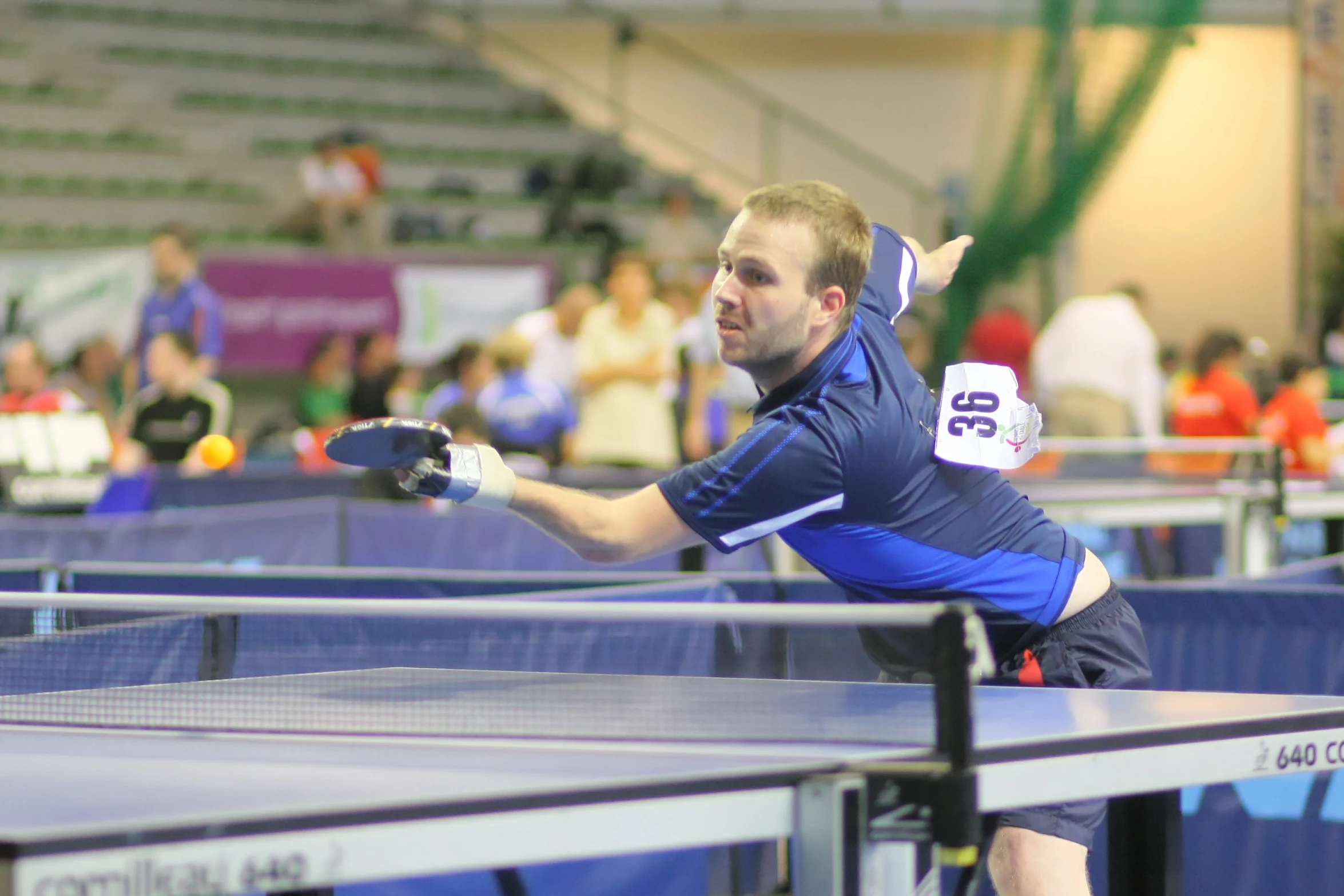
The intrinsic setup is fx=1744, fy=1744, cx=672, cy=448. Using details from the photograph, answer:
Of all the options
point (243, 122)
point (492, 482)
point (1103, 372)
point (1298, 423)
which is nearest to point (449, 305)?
point (243, 122)

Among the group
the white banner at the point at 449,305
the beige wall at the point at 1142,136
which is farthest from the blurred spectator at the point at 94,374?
the beige wall at the point at 1142,136

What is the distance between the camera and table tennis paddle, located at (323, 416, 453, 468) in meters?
2.44

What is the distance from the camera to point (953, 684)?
208 cm

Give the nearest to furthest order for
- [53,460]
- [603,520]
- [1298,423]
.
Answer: [603,520] < [53,460] < [1298,423]

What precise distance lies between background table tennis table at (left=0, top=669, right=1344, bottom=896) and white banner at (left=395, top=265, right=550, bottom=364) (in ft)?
39.3

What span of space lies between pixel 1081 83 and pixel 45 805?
1367 centimetres

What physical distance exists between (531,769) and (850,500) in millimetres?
881

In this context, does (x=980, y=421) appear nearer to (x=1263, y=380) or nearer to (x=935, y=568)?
(x=935, y=568)

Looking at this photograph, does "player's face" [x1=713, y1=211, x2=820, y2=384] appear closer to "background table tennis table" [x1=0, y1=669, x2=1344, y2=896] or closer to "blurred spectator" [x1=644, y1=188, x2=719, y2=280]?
"background table tennis table" [x1=0, y1=669, x2=1344, y2=896]

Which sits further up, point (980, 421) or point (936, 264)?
point (936, 264)

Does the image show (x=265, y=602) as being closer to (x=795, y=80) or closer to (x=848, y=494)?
(x=848, y=494)

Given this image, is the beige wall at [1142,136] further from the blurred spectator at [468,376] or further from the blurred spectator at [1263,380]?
the blurred spectator at [468,376]

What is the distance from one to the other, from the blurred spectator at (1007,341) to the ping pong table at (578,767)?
40.1 ft

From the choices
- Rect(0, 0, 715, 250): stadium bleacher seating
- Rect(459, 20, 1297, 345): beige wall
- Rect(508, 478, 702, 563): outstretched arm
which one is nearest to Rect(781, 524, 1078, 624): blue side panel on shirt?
Rect(508, 478, 702, 563): outstretched arm
